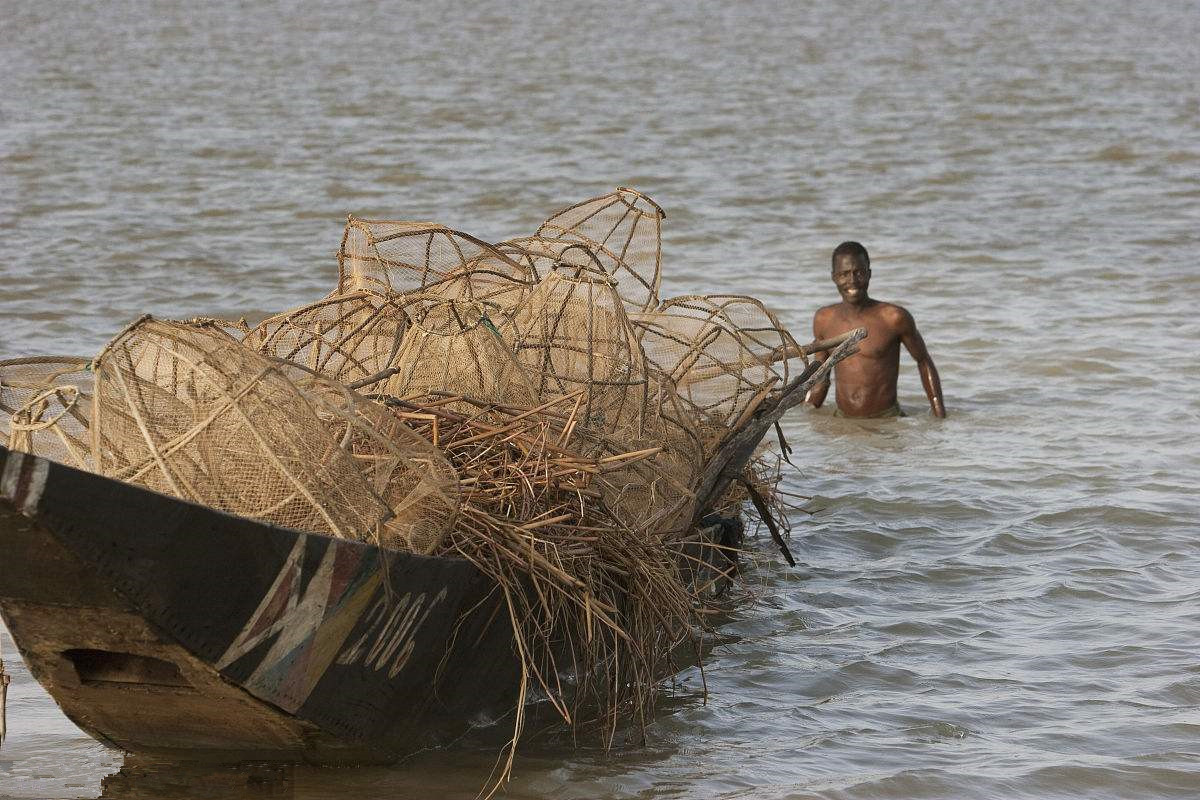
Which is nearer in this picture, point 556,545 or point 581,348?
point 556,545

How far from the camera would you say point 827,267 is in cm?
1173

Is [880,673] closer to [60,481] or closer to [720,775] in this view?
[720,775]

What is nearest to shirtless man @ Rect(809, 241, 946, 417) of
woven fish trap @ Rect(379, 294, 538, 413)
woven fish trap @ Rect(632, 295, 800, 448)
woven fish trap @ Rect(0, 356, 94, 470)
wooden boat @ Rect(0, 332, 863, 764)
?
woven fish trap @ Rect(632, 295, 800, 448)

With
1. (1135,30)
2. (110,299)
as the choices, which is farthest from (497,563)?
(1135,30)

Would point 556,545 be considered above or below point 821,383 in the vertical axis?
above

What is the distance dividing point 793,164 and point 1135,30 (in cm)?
1491

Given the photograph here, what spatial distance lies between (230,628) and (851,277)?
5.01m

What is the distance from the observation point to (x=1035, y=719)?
4703mm

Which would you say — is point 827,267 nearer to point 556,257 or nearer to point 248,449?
point 556,257

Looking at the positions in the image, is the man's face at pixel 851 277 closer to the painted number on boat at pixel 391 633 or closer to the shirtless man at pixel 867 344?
the shirtless man at pixel 867 344

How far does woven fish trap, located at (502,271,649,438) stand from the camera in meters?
4.76

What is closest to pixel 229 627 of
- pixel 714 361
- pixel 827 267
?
pixel 714 361

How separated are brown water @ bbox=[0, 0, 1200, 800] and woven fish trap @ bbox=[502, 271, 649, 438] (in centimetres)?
91

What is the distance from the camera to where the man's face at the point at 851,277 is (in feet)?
25.9
